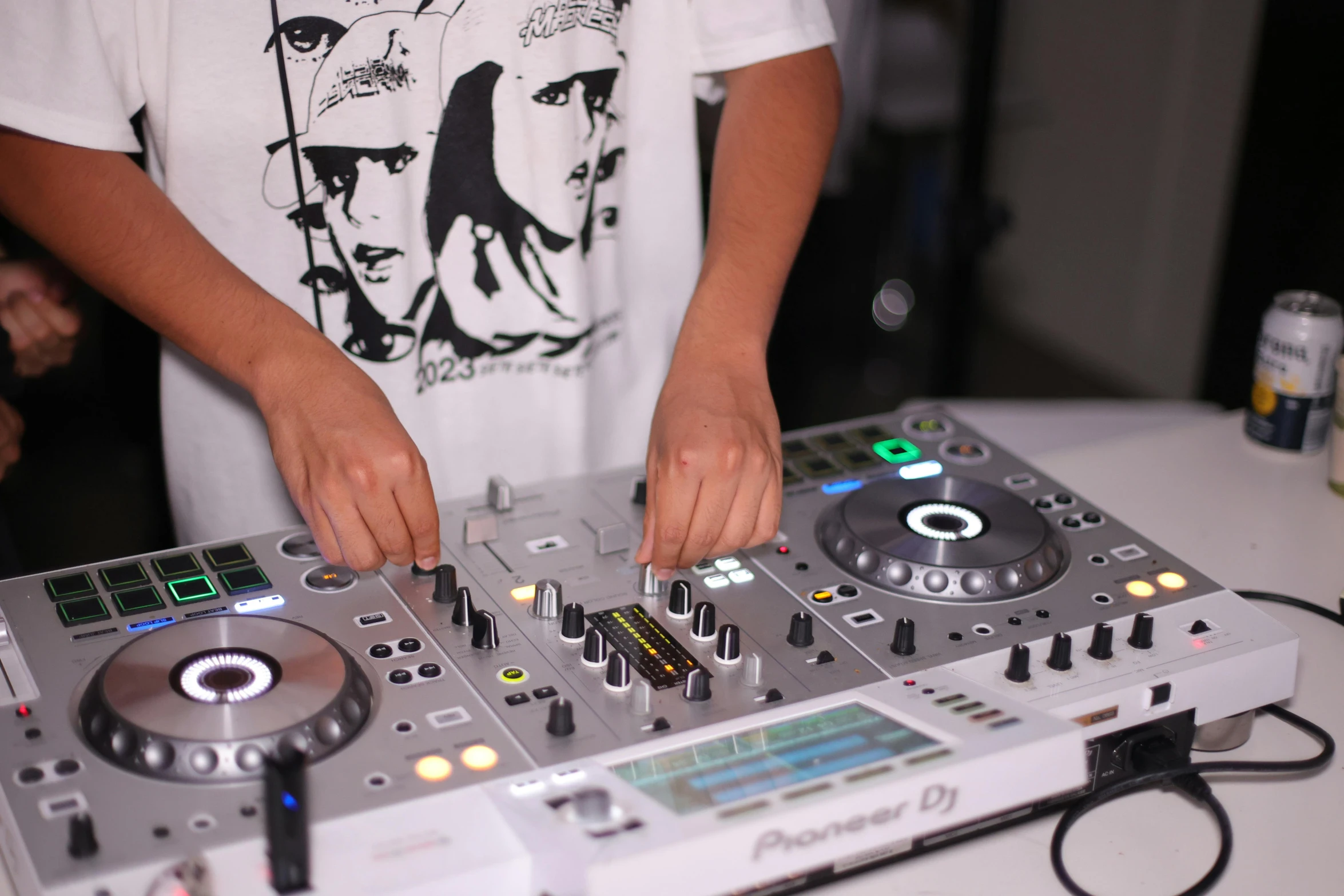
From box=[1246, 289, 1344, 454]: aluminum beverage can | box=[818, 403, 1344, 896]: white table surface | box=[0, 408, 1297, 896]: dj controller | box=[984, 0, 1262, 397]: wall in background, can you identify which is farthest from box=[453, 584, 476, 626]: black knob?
box=[984, 0, 1262, 397]: wall in background

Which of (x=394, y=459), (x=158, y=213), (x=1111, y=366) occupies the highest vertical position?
(x=158, y=213)

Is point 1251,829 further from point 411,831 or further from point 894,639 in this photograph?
point 411,831

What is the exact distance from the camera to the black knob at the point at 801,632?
99 cm

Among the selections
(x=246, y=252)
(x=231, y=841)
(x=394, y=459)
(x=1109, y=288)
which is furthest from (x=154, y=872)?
(x=1109, y=288)

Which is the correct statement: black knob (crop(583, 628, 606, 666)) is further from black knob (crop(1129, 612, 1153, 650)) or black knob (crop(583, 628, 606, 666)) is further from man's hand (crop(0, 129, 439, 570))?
black knob (crop(1129, 612, 1153, 650))

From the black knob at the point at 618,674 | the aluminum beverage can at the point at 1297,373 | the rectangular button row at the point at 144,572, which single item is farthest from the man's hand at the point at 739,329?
the aluminum beverage can at the point at 1297,373

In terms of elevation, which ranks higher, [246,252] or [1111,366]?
[246,252]

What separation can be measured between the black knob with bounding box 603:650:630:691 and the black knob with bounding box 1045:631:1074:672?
13.1 inches

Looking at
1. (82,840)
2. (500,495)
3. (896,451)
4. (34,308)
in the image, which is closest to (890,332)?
(896,451)

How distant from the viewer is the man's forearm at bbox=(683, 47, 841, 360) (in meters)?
1.23

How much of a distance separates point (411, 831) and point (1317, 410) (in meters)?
1.25

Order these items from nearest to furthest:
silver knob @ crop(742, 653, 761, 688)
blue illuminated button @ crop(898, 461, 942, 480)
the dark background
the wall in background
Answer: silver knob @ crop(742, 653, 761, 688) → blue illuminated button @ crop(898, 461, 942, 480) → the dark background → the wall in background

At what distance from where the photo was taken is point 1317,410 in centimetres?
153

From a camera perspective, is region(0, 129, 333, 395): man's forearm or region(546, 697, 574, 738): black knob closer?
region(546, 697, 574, 738): black knob
